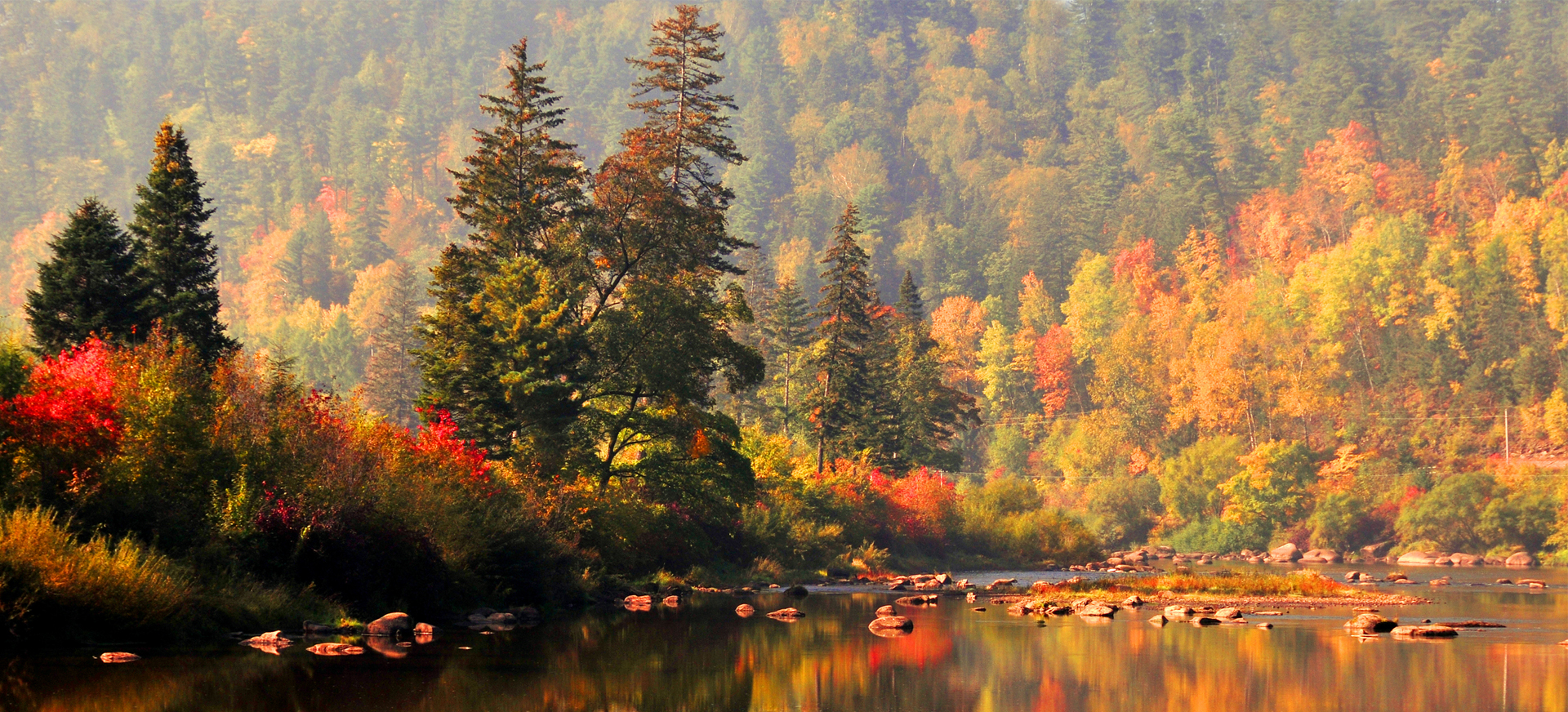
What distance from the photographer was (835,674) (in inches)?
1043

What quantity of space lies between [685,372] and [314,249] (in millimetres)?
148225

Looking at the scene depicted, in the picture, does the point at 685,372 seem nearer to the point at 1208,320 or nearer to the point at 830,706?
the point at 830,706

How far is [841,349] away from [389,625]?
4820 centimetres

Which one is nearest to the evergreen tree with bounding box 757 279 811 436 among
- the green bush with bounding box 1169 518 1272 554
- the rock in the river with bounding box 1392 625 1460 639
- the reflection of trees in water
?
the green bush with bounding box 1169 518 1272 554

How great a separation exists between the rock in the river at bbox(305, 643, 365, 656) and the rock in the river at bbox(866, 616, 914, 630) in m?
13.7

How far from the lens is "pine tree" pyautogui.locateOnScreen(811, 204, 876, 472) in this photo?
250 ft

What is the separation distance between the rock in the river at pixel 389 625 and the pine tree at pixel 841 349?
45589 mm

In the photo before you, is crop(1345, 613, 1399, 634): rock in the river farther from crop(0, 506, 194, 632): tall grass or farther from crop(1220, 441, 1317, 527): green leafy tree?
crop(1220, 441, 1317, 527): green leafy tree

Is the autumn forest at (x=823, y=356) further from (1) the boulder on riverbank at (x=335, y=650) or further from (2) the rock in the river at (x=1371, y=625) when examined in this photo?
(2) the rock in the river at (x=1371, y=625)

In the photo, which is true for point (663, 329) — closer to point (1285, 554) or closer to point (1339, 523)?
point (1285, 554)

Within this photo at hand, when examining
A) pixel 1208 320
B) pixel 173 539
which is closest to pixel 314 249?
pixel 1208 320

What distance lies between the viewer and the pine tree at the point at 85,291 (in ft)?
143

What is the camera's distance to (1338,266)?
125m

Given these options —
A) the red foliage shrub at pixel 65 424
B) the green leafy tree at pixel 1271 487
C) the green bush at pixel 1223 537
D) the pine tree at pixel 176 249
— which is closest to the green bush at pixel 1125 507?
the green bush at pixel 1223 537
